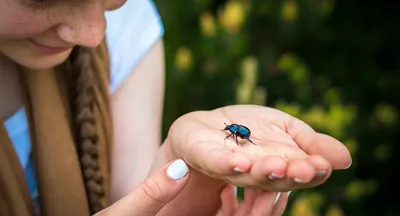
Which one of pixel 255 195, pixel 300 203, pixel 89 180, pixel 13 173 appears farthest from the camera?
pixel 300 203

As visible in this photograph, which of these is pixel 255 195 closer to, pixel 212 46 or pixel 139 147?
pixel 139 147

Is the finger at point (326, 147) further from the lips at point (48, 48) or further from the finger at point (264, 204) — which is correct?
the lips at point (48, 48)

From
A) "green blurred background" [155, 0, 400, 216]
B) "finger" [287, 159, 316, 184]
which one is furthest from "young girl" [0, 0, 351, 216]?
"green blurred background" [155, 0, 400, 216]

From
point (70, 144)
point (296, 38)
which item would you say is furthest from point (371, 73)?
point (70, 144)

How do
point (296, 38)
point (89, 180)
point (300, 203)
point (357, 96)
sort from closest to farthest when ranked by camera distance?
point (89, 180)
point (300, 203)
point (296, 38)
point (357, 96)

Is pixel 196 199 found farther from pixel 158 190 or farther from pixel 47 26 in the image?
pixel 47 26

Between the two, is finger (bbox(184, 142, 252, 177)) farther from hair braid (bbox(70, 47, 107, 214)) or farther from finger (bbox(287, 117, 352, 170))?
hair braid (bbox(70, 47, 107, 214))

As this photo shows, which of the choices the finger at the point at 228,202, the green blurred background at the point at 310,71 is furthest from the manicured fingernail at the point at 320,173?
the green blurred background at the point at 310,71
